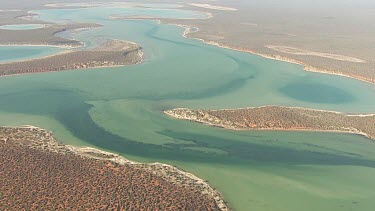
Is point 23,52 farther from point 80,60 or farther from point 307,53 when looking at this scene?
point 307,53

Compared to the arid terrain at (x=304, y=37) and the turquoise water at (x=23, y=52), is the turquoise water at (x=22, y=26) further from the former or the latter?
the arid terrain at (x=304, y=37)

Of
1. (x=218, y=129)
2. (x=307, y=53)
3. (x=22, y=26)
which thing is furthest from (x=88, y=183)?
(x=22, y=26)

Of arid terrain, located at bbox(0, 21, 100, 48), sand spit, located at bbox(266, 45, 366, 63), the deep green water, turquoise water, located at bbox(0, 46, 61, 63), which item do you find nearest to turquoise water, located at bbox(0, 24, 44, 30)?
arid terrain, located at bbox(0, 21, 100, 48)

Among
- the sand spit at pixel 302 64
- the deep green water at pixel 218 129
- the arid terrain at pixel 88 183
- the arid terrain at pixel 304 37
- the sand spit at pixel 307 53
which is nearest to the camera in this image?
the arid terrain at pixel 88 183

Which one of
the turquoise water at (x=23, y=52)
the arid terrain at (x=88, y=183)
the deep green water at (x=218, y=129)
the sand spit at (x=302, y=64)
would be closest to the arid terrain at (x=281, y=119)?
the deep green water at (x=218, y=129)

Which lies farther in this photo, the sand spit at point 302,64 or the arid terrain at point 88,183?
the sand spit at point 302,64

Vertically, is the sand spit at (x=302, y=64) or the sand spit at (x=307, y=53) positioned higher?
the sand spit at (x=307, y=53)
